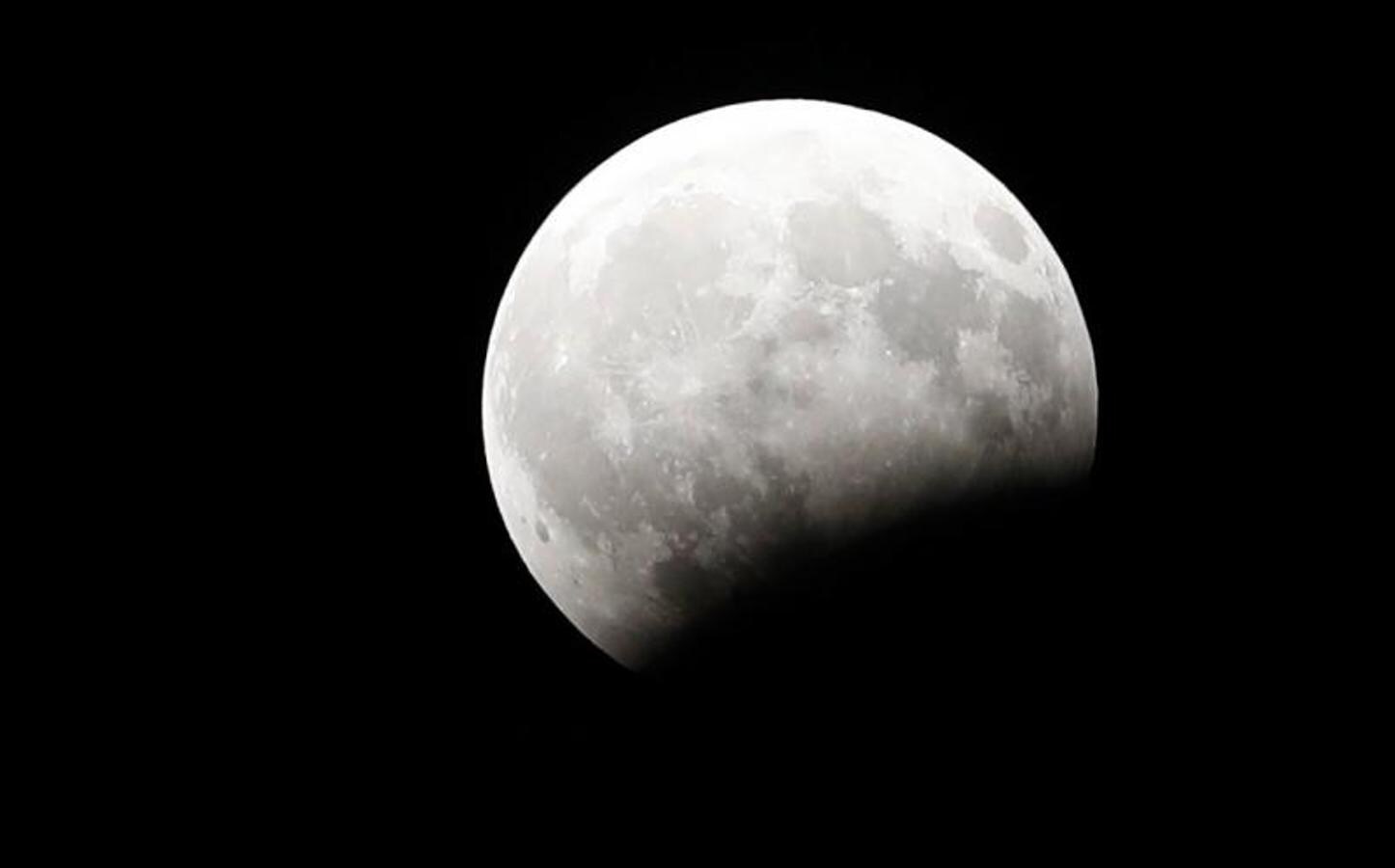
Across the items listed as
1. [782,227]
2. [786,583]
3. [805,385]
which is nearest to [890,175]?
[782,227]

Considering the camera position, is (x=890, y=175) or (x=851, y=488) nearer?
(x=851, y=488)

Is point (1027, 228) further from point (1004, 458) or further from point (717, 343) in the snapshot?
point (717, 343)

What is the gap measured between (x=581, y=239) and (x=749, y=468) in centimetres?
80

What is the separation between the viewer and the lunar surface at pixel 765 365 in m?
3.62

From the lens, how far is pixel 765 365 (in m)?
3.61

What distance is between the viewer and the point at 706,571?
147 inches

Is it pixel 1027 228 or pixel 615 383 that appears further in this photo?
pixel 1027 228

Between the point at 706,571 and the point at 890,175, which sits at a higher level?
the point at 890,175

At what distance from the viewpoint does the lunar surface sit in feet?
11.9

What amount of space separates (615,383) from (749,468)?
1.31ft

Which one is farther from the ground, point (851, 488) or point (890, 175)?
point (890, 175)

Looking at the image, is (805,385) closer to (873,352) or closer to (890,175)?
(873,352)

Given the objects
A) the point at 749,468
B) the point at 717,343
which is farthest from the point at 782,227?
the point at 749,468

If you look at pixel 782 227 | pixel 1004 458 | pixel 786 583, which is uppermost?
pixel 782 227
